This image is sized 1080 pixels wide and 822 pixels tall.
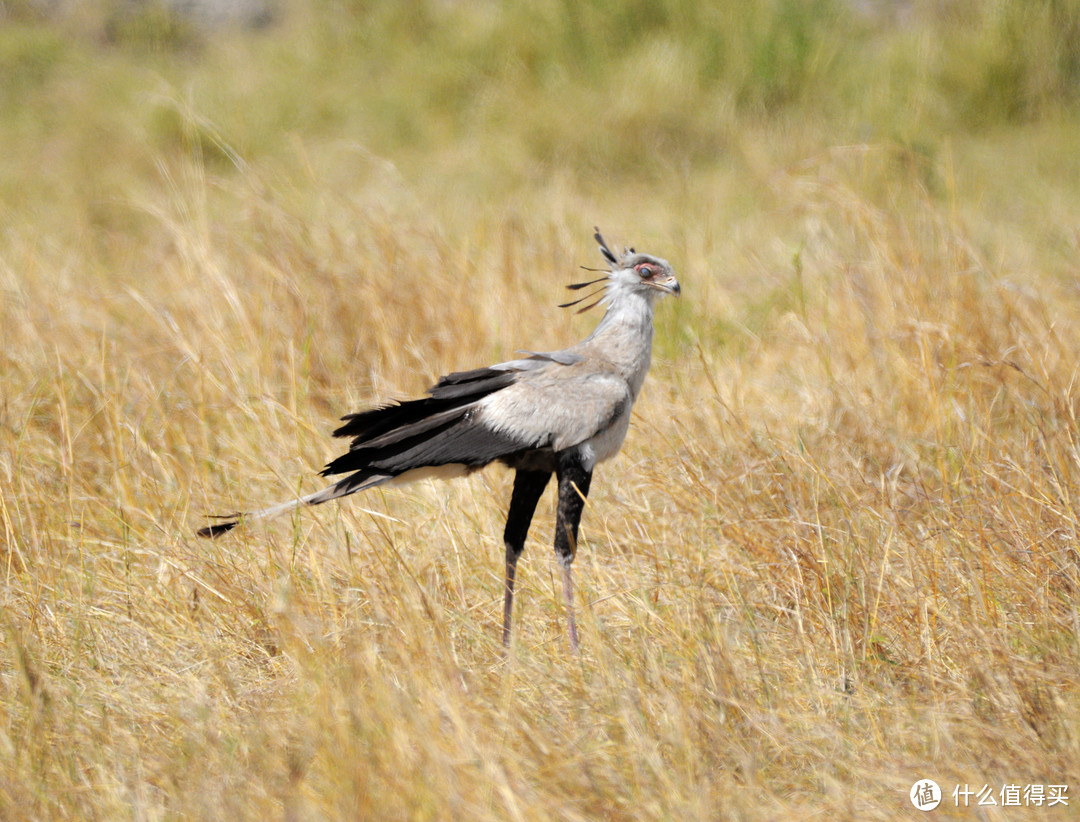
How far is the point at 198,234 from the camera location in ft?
16.8

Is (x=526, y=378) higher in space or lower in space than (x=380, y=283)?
lower

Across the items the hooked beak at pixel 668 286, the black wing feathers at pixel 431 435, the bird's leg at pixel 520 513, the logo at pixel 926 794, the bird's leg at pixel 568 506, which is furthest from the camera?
the hooked beak at pixel 668 286

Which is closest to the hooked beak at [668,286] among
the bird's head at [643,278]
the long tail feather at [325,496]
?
the bird's head at [643,278]

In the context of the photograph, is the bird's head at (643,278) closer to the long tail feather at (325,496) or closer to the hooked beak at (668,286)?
the hooked beak at (668,286)

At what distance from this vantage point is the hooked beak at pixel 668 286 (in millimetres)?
3273

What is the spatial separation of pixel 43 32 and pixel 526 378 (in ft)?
37.6

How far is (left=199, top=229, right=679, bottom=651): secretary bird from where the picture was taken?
293cm

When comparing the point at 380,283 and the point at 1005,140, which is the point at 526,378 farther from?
the point at 1005,140

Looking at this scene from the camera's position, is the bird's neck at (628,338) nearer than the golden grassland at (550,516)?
No

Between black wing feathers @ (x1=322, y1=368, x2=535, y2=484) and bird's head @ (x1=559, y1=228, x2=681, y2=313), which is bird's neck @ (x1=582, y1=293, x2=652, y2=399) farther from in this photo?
black wing feathers @ (x1=322, y1=368, x2=535, y2=484)

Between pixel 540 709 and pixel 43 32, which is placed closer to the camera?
pixel 540 709

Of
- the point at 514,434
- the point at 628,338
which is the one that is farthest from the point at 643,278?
the point at 514,434

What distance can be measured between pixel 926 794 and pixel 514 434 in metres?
1.42

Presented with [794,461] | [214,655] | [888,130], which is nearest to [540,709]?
[214,655]
